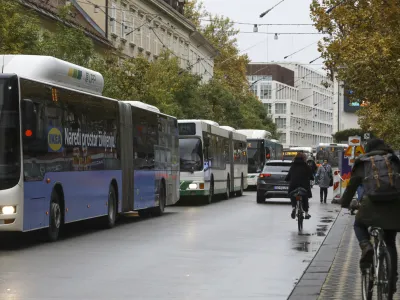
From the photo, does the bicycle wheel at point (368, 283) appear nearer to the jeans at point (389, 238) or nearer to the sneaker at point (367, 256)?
the sneaker at point (367, 256)

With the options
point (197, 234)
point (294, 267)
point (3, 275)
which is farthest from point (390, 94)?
point (3, 275)

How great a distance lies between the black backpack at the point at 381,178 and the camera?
31.7ft

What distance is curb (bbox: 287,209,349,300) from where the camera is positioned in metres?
11.8

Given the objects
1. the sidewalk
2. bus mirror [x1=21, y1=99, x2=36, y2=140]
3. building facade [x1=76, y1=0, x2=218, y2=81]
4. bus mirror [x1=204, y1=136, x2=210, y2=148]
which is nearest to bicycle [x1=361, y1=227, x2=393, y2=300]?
the sidewalk

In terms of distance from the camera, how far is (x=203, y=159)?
37312 millimetres

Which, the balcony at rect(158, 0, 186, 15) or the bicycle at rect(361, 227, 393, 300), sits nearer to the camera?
the bicycle at rect(361, 227, 393, 300)

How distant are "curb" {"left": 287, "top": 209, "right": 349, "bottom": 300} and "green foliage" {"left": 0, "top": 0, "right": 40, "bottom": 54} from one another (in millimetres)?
11117

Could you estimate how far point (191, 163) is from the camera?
37188 mm

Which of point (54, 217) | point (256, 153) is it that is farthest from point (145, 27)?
point (54, 217)

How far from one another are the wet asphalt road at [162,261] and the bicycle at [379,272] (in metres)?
1.99

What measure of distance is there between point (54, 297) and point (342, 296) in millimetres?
3028

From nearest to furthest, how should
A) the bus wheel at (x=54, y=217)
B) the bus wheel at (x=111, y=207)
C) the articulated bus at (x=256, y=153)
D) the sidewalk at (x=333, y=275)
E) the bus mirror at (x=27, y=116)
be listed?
1. the sidewalk at (x=333, y=275)
2. the bus mirror at (x=27, y=116)
3. the bus wheel at (x=54, y=217)
4. the bus wheel at (x=111, y=207)
5. the articulated bus at (x=256, y=153)

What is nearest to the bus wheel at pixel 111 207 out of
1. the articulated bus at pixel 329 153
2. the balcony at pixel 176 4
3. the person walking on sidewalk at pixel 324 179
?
the person walking on sidewalk at pixel 324 179

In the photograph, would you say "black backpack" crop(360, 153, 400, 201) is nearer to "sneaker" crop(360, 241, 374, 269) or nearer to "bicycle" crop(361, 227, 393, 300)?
"bicycle" crop(361, 227, 393, 300)
